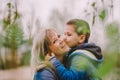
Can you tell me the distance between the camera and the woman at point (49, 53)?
1.67 metres

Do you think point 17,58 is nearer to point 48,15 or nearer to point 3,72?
point 3,72

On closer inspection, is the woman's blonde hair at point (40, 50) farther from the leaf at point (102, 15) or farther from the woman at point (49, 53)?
the leaf at point (102, 15)

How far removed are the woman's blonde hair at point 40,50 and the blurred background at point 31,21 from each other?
4 cm

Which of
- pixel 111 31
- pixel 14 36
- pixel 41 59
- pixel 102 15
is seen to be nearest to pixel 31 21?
pixel 14 36

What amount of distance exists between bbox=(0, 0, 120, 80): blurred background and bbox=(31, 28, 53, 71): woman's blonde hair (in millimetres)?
37

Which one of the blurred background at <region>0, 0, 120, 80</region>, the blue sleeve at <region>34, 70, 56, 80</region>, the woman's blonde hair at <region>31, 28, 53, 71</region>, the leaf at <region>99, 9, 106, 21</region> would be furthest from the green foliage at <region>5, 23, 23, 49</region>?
the leaf at <region>99, 9, 106, 21</region>

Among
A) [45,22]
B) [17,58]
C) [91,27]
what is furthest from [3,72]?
[91,27]

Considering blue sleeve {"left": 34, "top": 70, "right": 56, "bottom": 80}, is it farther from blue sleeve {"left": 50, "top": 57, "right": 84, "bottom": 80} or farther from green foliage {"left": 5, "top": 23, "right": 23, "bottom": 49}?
green foliage {"left": 5, "top": 23, "right": 23, "bottom": 49}

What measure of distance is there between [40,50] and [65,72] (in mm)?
208

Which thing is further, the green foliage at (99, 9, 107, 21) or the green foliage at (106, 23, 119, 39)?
the green foliage at (99, 9, 107, 21)

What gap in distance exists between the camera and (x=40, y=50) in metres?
1.67

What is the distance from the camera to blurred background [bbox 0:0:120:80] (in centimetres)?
170

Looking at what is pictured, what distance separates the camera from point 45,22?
5.60 feet

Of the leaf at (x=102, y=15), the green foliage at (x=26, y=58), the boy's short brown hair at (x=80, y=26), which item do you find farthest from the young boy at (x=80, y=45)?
the green foliage at (x=26, y=58)
